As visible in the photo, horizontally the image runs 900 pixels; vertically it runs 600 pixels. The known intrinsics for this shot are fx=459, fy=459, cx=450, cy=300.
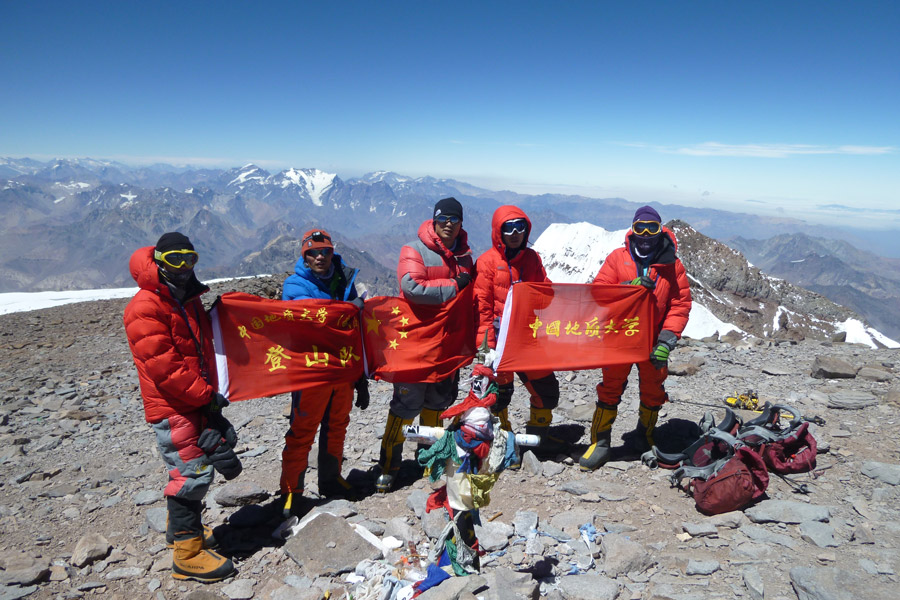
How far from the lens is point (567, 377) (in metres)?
11.0

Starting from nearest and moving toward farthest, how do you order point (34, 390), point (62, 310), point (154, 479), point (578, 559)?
point (578, 559)
point (154, 479)
point (34, 390)
point (62, 310)

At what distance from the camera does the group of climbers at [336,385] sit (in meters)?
4.49

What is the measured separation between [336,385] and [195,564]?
2293 mm

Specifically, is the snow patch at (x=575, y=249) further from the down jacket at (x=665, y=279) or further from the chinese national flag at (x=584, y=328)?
the chinese national flag at (x=584, y=328)

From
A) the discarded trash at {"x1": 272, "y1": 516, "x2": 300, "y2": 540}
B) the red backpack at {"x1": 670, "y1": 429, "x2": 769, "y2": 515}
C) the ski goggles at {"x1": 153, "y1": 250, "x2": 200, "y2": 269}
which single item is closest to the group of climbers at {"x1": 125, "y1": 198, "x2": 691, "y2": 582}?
the ski goggles at {"x1": 153, "y1": 250, "x2": 200, "y2": 269}

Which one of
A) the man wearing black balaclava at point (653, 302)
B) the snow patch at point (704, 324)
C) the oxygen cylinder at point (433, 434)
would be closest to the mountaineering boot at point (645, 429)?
the man wearing black balaclava at point (653, 302)

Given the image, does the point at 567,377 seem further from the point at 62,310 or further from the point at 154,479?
the point at 62,310

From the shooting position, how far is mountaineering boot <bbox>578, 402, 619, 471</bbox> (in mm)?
6723

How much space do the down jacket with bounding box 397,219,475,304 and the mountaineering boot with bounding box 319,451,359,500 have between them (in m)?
2.45

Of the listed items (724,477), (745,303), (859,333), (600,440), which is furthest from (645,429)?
(745,303)

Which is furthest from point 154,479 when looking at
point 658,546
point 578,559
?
point 658,546

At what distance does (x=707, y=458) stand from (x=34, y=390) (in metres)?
13.9

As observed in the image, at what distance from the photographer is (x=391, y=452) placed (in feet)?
21.0

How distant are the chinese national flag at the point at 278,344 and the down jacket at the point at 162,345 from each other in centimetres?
59
